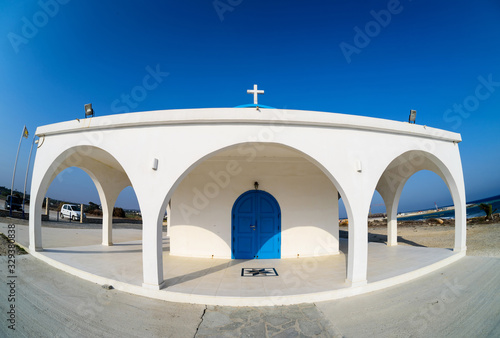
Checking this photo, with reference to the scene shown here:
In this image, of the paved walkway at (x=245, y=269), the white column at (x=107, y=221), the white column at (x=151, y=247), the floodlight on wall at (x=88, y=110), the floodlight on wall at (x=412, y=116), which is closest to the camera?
the paved walkway at (x=245, y=269)

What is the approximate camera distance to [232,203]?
23.0ft

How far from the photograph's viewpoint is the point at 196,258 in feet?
22.4

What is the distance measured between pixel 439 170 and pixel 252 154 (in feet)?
20.3

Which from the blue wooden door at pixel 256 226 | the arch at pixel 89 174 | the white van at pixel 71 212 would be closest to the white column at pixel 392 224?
the blue wooden door at pixel 256 226

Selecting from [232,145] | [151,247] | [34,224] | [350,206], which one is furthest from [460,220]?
[34,224]

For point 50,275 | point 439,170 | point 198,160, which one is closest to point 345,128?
point 198,160

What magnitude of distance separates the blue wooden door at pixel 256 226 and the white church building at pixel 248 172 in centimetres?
3

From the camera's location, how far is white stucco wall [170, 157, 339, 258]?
6980mm

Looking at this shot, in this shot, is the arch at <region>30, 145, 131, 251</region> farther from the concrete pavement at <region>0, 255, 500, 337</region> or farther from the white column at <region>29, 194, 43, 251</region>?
the concrete pavement at <region>0, 255, 500, 337</region>

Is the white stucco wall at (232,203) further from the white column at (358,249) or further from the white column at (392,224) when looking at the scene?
the white column at (392,224)

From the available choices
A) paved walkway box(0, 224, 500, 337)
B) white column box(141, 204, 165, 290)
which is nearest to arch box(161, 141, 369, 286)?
white column box(141, 204, 165, 290)

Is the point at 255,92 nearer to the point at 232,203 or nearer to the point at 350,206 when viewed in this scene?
the point at 232,203

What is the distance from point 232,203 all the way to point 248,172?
117cm

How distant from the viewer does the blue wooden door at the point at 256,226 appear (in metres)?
6.90
